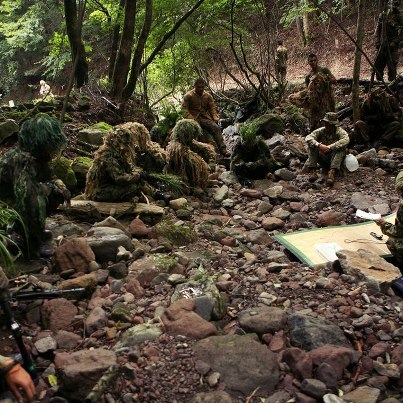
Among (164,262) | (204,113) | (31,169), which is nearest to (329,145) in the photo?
(204,113)

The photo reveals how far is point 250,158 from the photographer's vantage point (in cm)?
748

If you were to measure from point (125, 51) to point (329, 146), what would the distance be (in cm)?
466

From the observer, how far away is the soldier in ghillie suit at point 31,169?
349cm

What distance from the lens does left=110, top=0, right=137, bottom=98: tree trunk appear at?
807 cm

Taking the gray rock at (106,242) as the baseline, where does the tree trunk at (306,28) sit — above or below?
above

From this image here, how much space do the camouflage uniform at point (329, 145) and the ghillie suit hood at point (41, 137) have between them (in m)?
4.61

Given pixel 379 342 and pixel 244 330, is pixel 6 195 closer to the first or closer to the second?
pixel 244 330

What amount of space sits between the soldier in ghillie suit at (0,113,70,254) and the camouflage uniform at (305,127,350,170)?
4637 millimetres

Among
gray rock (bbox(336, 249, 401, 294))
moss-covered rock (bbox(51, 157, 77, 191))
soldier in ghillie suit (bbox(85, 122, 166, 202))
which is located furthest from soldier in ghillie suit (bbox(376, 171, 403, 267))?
moss-covered rock (bbox(51, 157, 77, 191))

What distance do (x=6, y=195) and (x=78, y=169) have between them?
227 cm

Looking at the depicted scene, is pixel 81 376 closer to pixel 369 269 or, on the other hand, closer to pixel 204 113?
pixel 369 269

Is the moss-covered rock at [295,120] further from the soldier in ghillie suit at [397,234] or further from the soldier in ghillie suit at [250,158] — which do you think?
the soldier in ghillie suit at [397,234]

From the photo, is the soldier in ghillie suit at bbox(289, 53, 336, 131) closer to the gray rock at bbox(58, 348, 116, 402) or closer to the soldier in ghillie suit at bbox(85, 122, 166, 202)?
the soldier in ghillie suit at bbox(85, 122, 166, 202)

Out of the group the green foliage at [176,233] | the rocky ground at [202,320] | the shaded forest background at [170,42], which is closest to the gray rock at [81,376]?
the rocky ground at [202,320]
